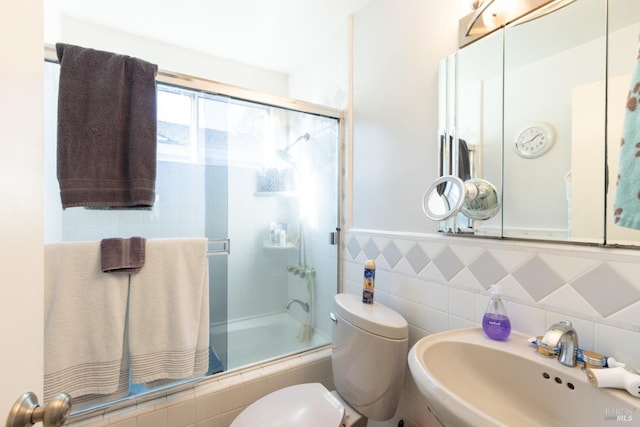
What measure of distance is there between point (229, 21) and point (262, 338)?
1.99 m

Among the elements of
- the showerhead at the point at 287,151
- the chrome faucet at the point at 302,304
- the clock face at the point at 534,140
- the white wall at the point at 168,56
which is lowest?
the chrome faucet at the point at 302,304

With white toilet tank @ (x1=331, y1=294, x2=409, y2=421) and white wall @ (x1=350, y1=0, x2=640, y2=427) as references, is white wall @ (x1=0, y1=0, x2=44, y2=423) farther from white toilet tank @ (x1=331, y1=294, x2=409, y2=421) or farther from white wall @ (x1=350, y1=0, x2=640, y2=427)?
white wall @ (x1=350, y1=0, x2=640, y2=427)

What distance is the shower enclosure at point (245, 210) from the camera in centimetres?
123

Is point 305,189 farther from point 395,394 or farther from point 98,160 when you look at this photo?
point 395,394

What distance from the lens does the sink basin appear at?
0.54m

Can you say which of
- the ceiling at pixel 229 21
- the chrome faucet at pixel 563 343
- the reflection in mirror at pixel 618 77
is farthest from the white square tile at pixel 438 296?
the ceiling at pixel 229 21

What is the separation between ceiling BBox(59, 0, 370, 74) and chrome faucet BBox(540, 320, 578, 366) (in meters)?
1.70

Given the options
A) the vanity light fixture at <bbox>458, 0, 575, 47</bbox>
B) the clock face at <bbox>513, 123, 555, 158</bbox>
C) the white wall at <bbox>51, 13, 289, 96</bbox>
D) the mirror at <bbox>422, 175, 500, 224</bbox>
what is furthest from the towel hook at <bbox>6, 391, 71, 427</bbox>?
the white wall at <bbox>51, 13, 289, 96</bbox>

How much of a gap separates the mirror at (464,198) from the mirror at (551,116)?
0.09 feet

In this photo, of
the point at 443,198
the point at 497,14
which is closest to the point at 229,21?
the point at 497,14

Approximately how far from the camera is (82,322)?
1.01 meters

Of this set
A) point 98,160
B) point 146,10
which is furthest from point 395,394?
point 146,10

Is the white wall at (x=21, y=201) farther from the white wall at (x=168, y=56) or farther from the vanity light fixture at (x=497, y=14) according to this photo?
the white wall at (x=168, y=56)

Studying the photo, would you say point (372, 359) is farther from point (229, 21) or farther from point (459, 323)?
point (229, 21)
